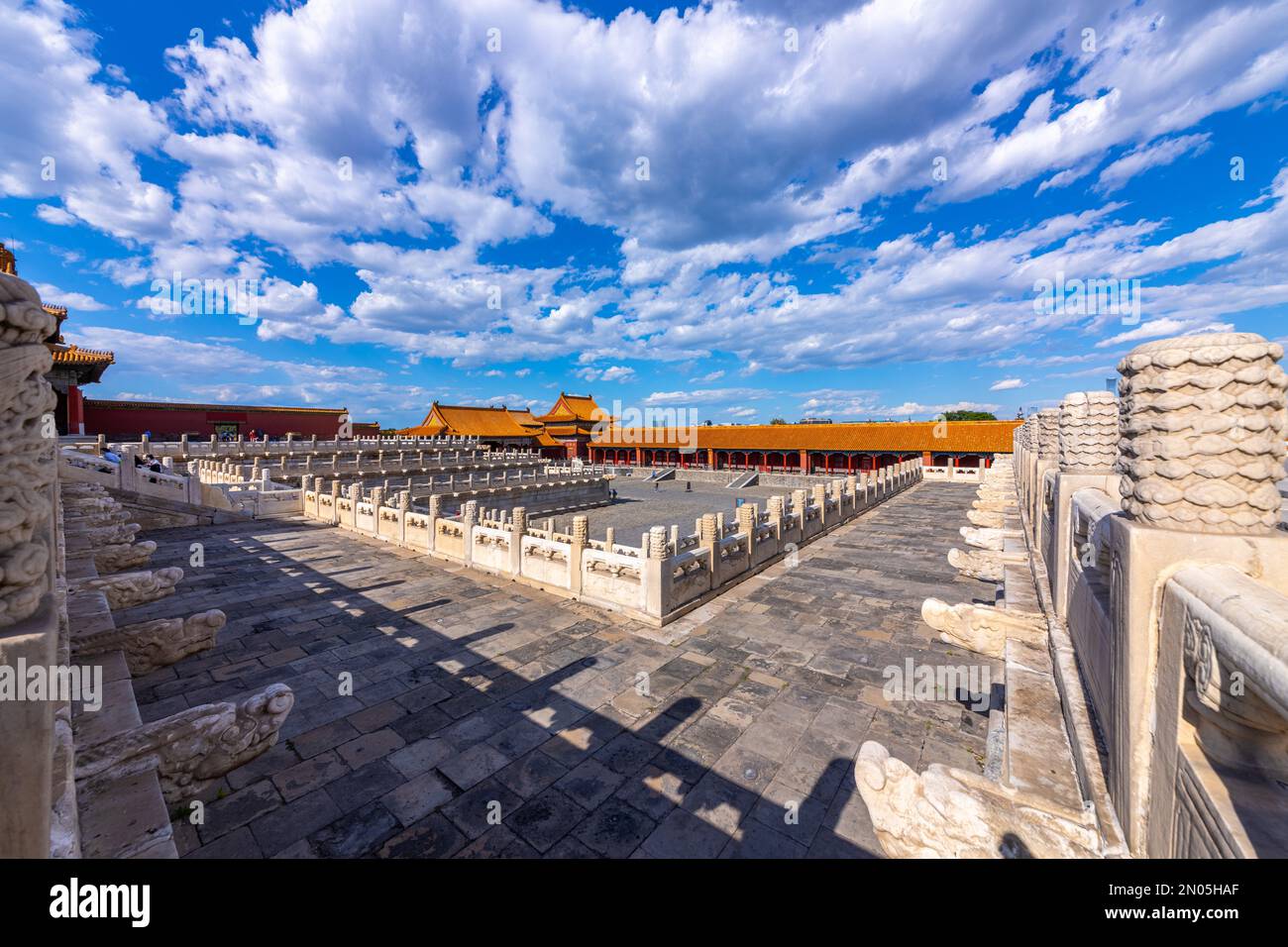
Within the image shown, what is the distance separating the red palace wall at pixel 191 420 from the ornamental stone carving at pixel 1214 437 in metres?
38.3

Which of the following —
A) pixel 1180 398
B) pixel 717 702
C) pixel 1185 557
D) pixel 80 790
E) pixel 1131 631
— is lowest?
pixel 717 702

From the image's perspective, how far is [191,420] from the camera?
30.4 m

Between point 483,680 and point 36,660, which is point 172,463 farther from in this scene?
point 36,660

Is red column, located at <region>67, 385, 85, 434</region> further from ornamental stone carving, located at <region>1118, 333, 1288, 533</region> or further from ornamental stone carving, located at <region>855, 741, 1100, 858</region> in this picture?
ornamental stone carving, located at <region>1118, 333, 1288, 533</region>

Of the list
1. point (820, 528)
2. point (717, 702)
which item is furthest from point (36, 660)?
point (820, 528)

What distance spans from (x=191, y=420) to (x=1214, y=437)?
41565 mm

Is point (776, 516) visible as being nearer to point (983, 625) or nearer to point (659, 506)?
point (983, 625)

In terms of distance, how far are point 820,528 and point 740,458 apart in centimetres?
2518

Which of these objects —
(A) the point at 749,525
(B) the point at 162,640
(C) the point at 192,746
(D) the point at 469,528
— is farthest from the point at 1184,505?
(D) the point at 469,528

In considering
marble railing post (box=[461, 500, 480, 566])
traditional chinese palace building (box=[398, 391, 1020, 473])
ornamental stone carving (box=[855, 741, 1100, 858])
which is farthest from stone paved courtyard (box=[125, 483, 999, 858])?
traditional chinese palace building (box=[398, 391, 1020, 473])

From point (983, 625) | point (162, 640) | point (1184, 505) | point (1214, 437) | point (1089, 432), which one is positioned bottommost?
point (162, 640)

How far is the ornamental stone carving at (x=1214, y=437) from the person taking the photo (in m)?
1.74

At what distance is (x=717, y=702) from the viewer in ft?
16.2

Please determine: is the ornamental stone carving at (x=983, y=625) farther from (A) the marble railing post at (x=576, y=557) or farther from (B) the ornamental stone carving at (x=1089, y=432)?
(A) the marble railing post at (x=576, y=557)
